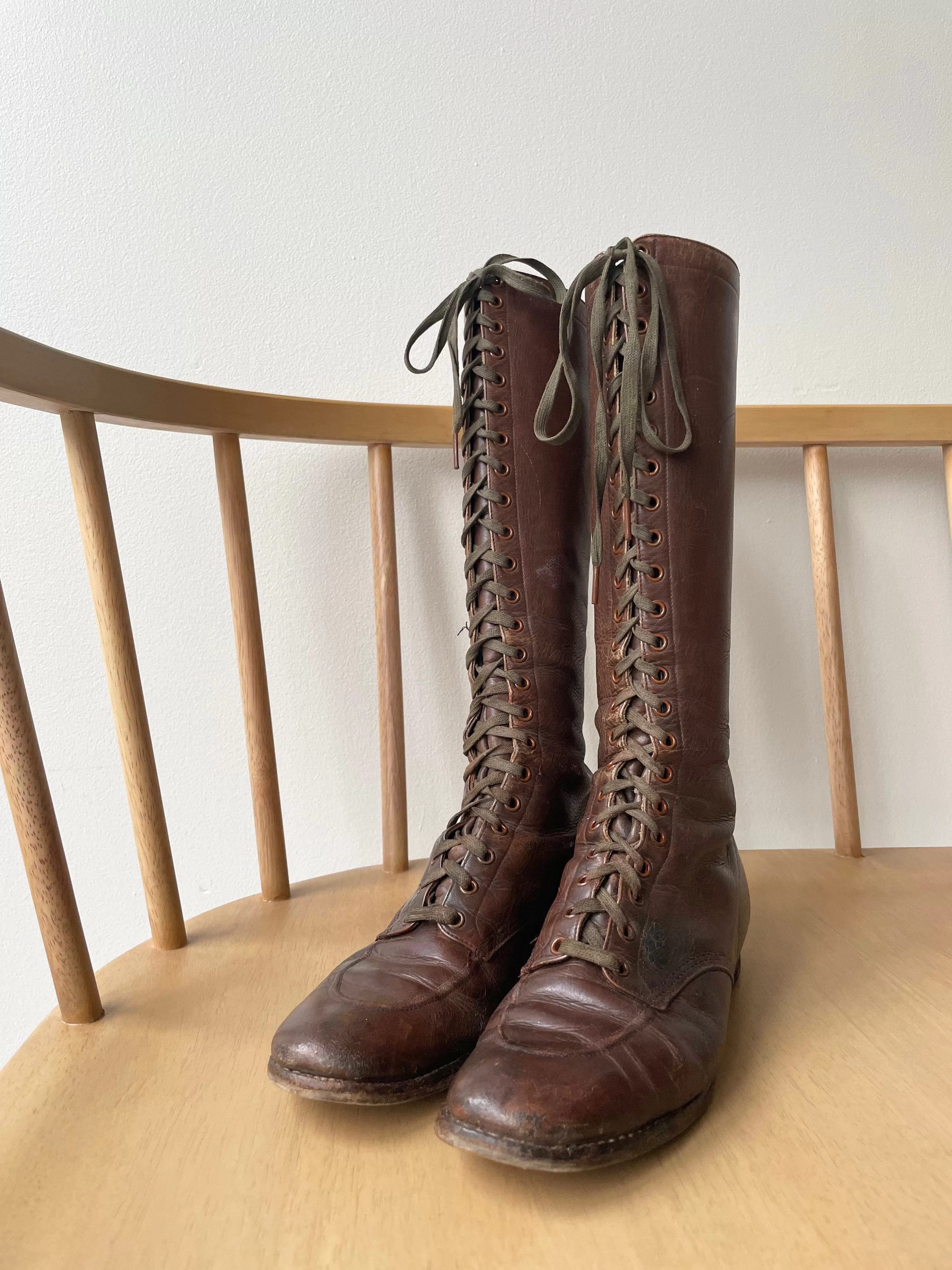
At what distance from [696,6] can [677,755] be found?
81 centimetres

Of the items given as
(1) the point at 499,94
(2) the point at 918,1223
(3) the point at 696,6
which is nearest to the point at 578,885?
(2) the point at 918,1223

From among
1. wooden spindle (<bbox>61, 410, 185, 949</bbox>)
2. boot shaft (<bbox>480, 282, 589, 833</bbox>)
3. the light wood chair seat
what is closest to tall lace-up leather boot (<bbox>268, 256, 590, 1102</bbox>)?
boot shaft (<bbox>480, 282, 589, 833</bbox>)

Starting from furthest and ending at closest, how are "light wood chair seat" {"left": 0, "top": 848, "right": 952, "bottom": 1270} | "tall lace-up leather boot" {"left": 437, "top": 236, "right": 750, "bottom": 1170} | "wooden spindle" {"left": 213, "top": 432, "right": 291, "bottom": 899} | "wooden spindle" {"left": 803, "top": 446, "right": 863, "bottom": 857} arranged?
"wooden spindle" {"left": 803, "top": 446, "right": 863, "bottom": 857} < "wooden spindle" {"left": 213, "top": 432, "right": 291, "bottom": 899} < "tall lace-up leather boot" {"left": 437, "top": 236, "right": 750, "bottom": 1170} < "light wood chair seat" {"left": 0, "top": 848, "right": 952, "bottom": 1270}

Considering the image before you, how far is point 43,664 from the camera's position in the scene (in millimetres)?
886

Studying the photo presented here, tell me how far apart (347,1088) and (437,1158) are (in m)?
0.06

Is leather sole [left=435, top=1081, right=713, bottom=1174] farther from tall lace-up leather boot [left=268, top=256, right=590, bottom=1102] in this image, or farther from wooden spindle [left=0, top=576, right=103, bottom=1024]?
wooden spindle [left=0, top=576, right=103, bottom=1024]

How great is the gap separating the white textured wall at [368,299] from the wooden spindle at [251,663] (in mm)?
163

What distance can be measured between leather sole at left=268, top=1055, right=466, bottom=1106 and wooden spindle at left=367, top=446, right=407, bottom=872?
0.36 metres

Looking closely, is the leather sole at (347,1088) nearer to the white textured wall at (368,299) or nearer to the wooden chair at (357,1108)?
the wooden chair at (357,1108)

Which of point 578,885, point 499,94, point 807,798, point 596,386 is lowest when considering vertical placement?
point 807,798

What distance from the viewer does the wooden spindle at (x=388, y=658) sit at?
0.79 meters

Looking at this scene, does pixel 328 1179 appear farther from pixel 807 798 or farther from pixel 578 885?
pixel 807 798

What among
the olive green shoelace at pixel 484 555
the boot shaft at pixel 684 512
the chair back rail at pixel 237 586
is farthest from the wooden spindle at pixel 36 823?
the boot shaft at pixel 684 512

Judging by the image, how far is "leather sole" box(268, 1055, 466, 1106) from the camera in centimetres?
43
